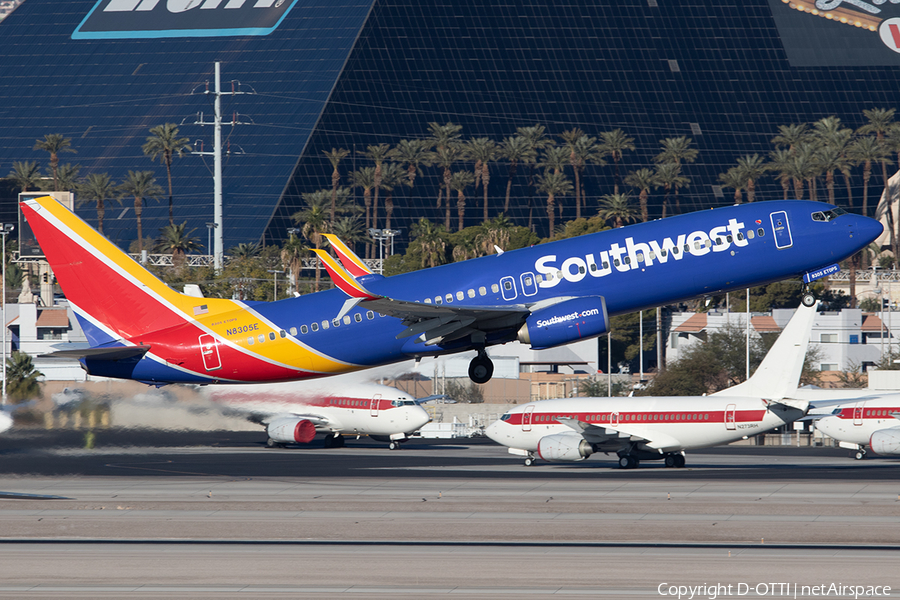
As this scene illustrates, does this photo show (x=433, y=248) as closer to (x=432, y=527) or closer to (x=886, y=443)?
(x=886, y=443)

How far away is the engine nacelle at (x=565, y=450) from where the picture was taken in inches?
2724

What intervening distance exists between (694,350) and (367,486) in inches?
2910

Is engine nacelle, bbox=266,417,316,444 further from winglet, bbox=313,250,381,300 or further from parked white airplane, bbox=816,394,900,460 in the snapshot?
winglet, bbox=313,250,381,300

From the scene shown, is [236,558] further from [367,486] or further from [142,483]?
[142,483]

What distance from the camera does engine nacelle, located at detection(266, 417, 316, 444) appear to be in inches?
3344

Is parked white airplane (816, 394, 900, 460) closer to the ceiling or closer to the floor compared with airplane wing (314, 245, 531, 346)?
closer to the floor

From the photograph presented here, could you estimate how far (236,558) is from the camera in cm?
3916

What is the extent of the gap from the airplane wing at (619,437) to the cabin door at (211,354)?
95.0 ft

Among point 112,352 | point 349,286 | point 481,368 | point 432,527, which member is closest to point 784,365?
point 481,368

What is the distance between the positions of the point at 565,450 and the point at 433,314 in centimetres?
2980

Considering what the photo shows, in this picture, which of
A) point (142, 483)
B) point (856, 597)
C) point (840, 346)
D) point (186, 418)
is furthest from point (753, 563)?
point (840, 346)

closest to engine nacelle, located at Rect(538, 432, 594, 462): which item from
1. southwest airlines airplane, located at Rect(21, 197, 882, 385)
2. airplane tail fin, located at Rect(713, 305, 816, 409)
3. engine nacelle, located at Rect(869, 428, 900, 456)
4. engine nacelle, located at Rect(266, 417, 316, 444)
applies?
airplane tail fin, located at Rect(713, 305, 816, 409)

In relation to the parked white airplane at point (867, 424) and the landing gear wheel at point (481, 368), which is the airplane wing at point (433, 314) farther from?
the parked white airplane at point (867, 424)

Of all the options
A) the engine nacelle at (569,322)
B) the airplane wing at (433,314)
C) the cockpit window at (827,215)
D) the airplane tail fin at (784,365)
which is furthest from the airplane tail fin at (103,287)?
the airplane tail fin at (784,365)
